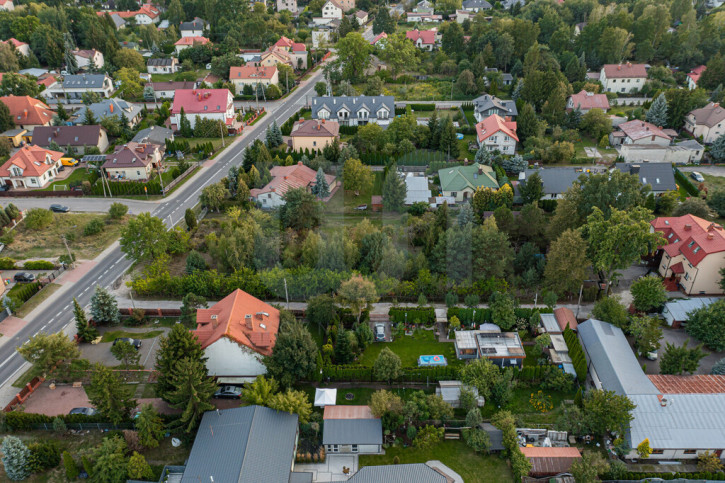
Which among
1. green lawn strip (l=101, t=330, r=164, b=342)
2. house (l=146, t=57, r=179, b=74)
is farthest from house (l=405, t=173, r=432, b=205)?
house (l=146, t=57, r=179, b=74)

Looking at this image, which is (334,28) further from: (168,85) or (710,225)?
(710,225)

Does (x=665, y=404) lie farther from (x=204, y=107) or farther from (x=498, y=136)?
(x=204, y=107)

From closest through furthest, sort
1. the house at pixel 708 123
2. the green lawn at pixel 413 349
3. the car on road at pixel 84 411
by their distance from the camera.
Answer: the car on road at pixel 84 411 → the green lawn at pixel 413 349 → the house at pixel 708 123

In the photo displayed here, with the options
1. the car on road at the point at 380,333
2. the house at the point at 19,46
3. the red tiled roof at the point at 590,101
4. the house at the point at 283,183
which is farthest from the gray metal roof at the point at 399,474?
the house at the point at 19,46

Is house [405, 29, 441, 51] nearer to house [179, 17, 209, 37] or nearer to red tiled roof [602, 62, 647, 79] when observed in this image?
red tiled roof [602, 62, 647, 79]

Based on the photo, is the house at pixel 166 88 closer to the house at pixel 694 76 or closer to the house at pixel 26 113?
the house at pixel 26 113

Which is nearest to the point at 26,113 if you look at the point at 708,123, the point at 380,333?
the point at 380,333
